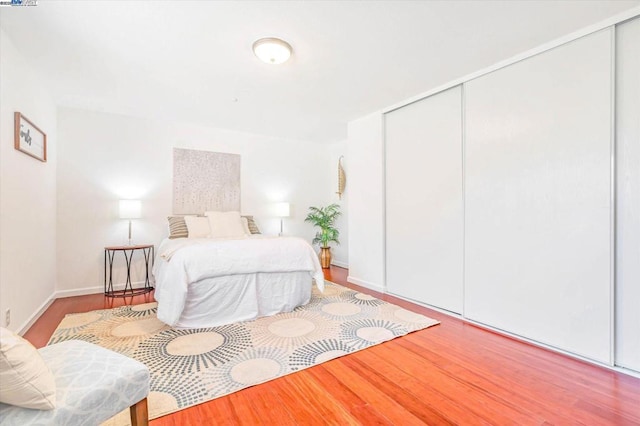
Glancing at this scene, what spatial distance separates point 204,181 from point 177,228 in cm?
93

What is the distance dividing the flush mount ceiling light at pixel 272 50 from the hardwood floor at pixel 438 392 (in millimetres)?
2399

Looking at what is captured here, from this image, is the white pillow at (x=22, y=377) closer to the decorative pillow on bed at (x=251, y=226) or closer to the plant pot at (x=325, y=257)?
the decorative pillow on bed at (x=251, y=226)

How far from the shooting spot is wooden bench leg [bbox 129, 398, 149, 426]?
1.18 meters

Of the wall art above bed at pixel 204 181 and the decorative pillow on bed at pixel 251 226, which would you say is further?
the decorative pillow on bed at pixel 251 226

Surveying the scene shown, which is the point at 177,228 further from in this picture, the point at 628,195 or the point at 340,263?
the point at 628,195

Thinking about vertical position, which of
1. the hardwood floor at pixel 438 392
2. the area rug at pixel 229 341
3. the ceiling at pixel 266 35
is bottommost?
the hardwood floor at pixel 438 392

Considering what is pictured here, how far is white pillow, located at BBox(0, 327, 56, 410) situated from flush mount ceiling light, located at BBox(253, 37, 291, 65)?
87.4 inches

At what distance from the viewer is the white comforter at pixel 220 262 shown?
259cm

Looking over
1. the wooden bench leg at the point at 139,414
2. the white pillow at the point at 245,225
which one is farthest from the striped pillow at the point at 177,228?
the wooden bench leg at the point at 139,414

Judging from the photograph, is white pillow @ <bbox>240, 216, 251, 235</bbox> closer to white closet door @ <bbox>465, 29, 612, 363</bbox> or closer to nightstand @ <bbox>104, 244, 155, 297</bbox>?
nightstand @ <bbox>104, 244, 155, 297</bbox>

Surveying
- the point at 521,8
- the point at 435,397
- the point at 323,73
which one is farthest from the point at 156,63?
the point at 435,397

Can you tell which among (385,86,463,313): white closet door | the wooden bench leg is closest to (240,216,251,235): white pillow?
(385,86,463,313): white closet door

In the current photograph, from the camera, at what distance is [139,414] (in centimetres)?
119

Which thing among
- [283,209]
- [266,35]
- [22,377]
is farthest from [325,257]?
[22,377]
